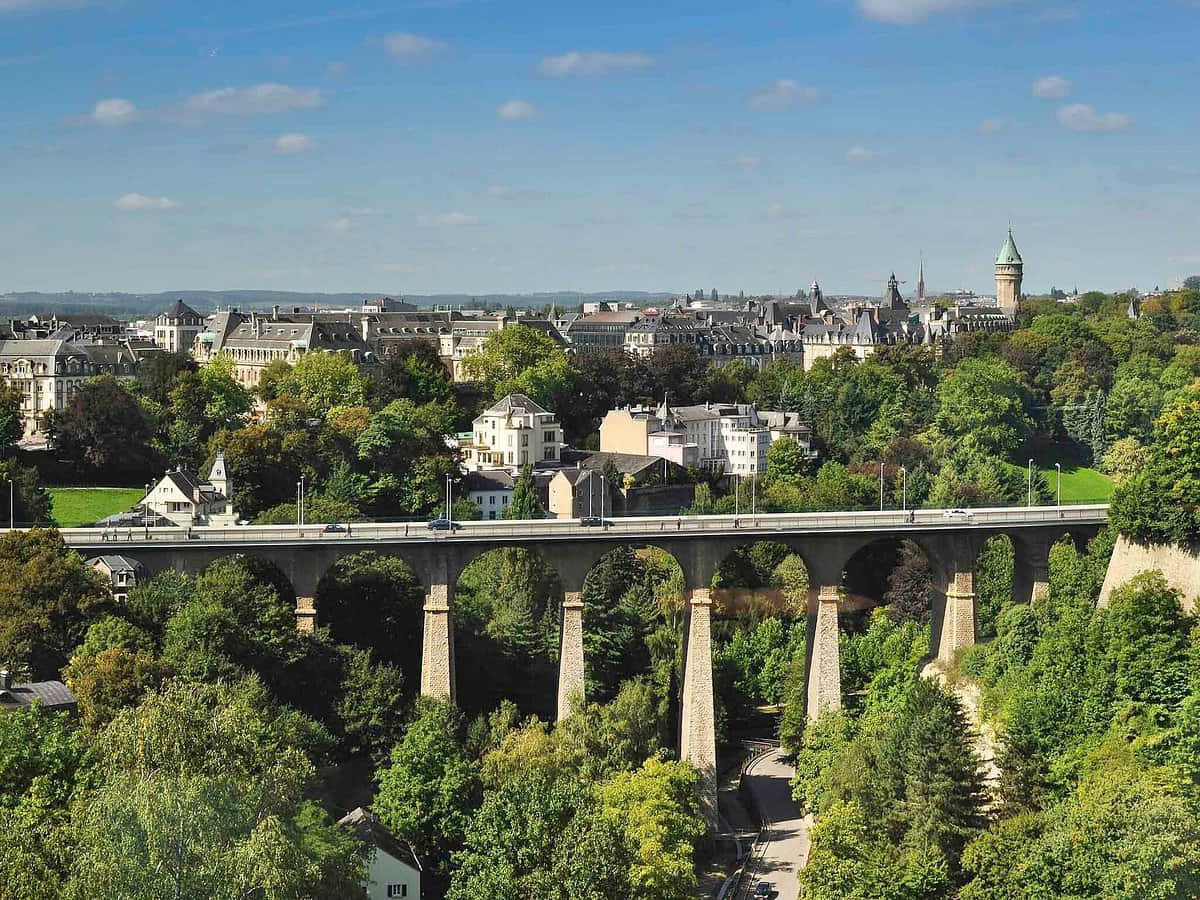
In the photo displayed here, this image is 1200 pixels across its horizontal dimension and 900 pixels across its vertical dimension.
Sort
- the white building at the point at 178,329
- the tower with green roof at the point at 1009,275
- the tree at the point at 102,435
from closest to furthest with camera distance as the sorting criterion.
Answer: the tree at the point at 102,435, the white building at the point at 178,329, the tower with green roof at the point at 1009,275

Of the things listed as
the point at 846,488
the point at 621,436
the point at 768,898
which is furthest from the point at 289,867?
the point at 621,436

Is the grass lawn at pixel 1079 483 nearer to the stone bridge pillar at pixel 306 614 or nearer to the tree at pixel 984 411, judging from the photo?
the tree at pixel 984 411

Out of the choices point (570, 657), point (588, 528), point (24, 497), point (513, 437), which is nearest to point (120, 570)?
point (570, 657)

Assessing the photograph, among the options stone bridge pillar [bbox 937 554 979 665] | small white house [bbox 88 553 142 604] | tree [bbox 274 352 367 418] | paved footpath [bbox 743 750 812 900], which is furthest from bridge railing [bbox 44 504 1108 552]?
tree [bbox 274 352 367 418]

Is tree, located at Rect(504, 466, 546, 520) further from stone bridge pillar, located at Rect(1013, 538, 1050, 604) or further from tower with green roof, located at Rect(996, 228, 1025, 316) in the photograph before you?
tower with green roof, located at Rect(996, 228, 1025, 316)

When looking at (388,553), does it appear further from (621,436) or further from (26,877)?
(621,436)

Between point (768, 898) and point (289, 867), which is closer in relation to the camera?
point (289, 867)

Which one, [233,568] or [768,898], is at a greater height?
[233,568]

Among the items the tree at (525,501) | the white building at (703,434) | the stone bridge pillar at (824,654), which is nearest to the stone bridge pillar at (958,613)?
the stone bridge pillar at (824,654)
